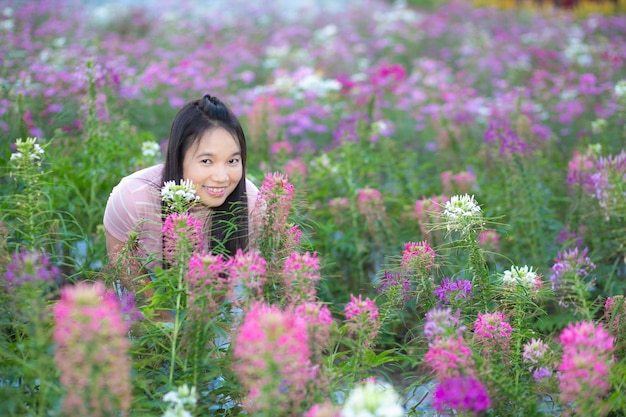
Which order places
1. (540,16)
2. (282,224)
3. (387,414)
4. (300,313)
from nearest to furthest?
1. (387,414)
2. (300,313)
3. (282,224)
4. (540,16)

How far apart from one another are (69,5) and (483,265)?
29.4 feet

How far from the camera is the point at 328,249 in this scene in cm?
316

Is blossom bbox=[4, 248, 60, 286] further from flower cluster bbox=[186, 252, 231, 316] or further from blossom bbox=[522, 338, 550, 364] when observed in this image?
blossom bbox=[522, 338, 550, 364]

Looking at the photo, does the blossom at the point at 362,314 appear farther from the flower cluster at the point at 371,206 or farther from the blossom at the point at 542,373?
the flower cluster at the point at 371,206

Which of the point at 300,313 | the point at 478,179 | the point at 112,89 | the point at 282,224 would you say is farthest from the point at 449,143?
the point at 300,313

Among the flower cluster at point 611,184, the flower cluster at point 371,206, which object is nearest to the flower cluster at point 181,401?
the flower cluster at point 371,206

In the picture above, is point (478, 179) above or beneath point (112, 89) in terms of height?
beneath

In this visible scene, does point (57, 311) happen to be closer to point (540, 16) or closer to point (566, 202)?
point (566, 202)

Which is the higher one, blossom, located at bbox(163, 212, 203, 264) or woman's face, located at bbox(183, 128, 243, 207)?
blossom, located at bbox(163, 212, 203, 264)

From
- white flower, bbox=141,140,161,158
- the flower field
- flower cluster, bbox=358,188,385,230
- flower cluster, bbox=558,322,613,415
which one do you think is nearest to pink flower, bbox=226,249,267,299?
the flower field

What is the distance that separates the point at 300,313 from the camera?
1598mm

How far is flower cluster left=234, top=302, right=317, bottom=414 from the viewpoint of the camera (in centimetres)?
135

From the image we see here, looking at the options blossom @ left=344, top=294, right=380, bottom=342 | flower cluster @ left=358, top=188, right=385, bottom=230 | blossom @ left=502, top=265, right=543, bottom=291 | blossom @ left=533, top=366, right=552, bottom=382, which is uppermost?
blossom @ left=344, top=294, right=380, bottom=342

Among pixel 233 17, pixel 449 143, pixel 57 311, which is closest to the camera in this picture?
pixel 57 311
